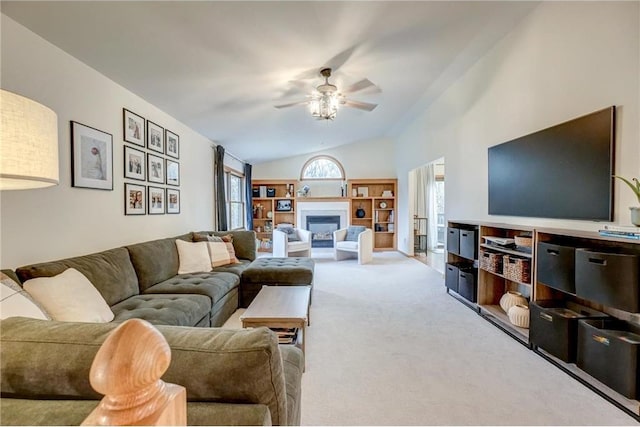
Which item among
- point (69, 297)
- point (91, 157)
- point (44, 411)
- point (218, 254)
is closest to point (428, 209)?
point (218, 254)

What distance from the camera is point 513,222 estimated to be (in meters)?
3.29

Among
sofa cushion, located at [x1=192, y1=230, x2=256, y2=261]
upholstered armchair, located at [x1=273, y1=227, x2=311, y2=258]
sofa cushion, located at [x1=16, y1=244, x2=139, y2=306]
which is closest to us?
sofa cushion, located at [x1=16, y1=244, x2=139, y2=306]

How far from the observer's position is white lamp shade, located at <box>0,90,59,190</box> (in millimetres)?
971

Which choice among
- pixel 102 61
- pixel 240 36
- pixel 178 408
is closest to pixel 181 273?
pixel 102 61

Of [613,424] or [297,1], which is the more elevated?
[297,1]

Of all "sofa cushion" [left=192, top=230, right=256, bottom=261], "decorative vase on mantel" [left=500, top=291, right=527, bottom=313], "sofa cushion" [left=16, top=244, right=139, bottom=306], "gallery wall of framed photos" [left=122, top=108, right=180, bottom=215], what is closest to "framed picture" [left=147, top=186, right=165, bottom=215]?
"gallery wall of framed photos" [left=122, top=108, right=180, bottom=215]

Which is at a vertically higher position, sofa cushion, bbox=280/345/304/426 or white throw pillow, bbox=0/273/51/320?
white throw pillow, bbox=0/273/51/320

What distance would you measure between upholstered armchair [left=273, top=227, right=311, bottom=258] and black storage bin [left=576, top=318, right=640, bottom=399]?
15.7 feet

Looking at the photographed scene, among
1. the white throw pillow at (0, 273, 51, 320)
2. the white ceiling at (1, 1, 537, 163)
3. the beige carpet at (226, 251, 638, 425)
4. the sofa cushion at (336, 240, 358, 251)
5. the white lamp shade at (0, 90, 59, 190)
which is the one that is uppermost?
the white ceiling at (1, 1, 537, 163)

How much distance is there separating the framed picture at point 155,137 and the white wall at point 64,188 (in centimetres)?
10

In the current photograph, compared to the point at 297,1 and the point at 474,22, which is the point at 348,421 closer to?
the point at 297,1

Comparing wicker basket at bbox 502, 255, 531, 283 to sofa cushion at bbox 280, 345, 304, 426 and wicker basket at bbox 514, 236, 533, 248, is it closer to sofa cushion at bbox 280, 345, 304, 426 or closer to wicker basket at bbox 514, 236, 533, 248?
wicker basket at bbox 514, 236, 533, 248

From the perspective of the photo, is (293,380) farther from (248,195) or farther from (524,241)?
(248,195)

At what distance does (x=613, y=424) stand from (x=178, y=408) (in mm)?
2258
